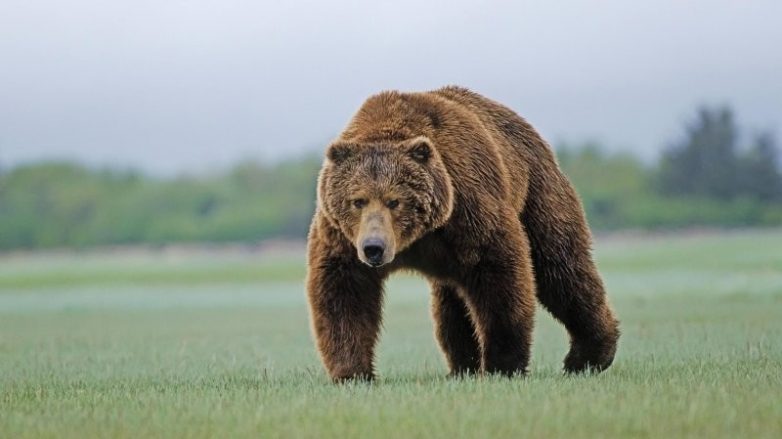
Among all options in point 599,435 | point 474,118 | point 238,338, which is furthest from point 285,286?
point 599,435

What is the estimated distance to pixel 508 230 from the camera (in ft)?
25.6

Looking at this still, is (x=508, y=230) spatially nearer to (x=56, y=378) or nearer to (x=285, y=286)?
(x=56, y=378)

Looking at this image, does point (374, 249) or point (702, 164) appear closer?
point (374, 249)

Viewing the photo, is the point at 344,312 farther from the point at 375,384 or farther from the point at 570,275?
the point at 570,275

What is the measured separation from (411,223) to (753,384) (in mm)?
1988

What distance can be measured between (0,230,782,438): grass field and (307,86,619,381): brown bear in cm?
34

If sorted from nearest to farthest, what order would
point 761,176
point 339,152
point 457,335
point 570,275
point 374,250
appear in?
1. point 374,250
2. point 339,152
3. point 570,275
4. point 457,335
5. point 761,176

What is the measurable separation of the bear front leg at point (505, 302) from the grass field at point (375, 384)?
0.23 meters

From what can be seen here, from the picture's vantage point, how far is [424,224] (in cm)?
749

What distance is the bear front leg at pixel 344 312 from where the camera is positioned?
25.3 feet

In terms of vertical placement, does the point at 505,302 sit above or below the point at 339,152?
below

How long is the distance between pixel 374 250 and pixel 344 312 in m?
0.74

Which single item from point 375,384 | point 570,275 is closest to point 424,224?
point 375,384

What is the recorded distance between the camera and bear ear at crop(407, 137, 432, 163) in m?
7.44
